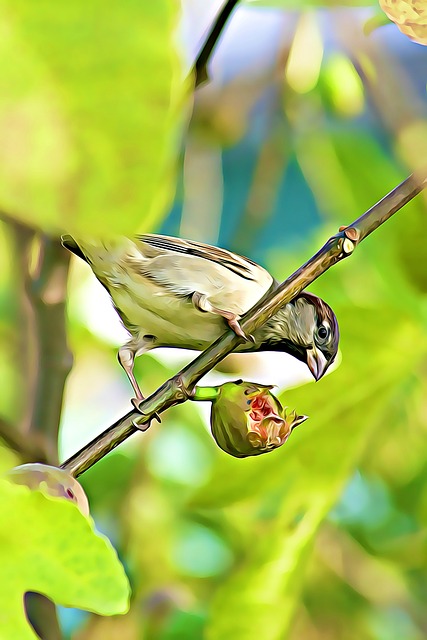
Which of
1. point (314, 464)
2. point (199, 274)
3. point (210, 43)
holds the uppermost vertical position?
point (210, 43)

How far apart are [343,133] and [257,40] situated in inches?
2.9

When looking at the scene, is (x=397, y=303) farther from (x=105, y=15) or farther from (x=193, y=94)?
(x=105, y=15)

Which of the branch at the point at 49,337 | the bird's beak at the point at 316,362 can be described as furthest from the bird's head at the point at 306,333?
the branch at the point at 49,337

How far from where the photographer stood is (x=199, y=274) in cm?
33

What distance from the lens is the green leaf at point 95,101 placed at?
0.14 meters

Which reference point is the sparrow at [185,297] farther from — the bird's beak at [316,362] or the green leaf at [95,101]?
the green leaf at [95,101]

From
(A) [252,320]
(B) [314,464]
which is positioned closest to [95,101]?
(A) [252,320]

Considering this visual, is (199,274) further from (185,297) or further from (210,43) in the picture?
(210,43)

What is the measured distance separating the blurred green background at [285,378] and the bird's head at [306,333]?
2 cm

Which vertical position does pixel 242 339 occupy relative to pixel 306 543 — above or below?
above

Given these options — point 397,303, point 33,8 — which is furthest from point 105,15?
point 397,303

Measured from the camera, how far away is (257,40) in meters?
0.40

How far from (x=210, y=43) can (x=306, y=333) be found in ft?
0.52

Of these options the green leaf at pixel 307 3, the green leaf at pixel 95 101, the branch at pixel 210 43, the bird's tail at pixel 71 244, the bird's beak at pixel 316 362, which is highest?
the green leaf at pixel 307 3
